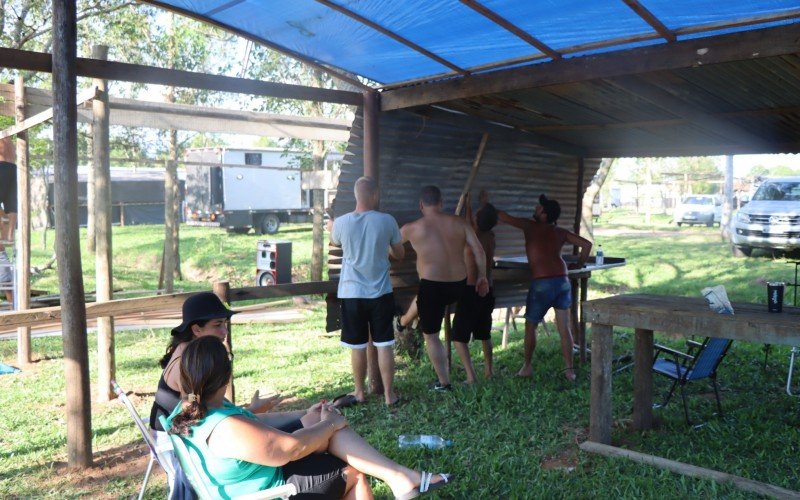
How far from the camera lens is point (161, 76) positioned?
4.94m

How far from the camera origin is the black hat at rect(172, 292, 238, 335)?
355 cm

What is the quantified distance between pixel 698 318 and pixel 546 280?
259 centimetres

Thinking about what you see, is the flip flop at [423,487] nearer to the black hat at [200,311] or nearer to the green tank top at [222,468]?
the green tank top at [222,468]

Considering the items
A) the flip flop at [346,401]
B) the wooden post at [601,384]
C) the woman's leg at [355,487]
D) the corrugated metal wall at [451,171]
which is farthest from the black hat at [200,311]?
the corrugated metal wall at [451,171]

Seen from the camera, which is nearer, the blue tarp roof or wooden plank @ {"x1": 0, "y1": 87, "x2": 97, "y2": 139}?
the blue tarp roof

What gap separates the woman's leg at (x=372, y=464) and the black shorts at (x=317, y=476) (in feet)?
0.23

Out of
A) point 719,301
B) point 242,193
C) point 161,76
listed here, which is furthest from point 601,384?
point 242,193

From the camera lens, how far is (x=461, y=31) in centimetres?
509

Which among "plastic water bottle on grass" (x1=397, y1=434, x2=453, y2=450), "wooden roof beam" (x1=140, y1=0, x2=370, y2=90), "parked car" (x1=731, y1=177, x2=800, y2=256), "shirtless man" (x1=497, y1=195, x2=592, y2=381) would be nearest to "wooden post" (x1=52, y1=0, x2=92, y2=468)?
"wooden roof beam" (x1=140, y1=0, x2=370, y2=90)

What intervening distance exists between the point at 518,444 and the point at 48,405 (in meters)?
4.06

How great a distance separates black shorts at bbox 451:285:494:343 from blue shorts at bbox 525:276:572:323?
532mm

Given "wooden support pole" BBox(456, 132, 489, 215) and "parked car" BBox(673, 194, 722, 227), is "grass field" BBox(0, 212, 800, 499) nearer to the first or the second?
"wooden support pole" BBox(456, 132, 489, 215)

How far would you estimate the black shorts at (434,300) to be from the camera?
620 centimetres

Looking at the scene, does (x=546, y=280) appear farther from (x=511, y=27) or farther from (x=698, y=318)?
(x=511, y=27)
